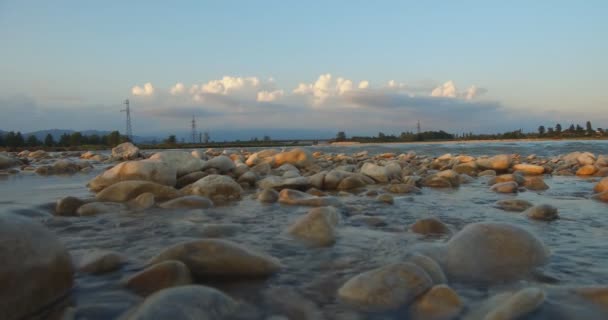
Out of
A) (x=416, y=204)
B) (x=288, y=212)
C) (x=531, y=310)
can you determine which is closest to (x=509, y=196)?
(x=416, y=204)

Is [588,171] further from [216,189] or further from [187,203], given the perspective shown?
[187,203]

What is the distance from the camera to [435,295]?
2365 mm

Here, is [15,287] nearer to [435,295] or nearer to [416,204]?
Result: [435,295]

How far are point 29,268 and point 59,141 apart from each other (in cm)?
6560

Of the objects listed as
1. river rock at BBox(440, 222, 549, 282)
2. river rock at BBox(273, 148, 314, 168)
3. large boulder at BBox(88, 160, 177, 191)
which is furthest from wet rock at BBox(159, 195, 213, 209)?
river rock at BBox(273, 148, 314, 168)

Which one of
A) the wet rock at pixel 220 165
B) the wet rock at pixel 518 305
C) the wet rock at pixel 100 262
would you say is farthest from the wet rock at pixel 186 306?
the wet rock at pixel 220 165

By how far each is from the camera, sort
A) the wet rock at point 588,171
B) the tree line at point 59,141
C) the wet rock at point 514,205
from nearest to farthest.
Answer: the wet rock at point 514,205 → the wet rock at point 588,171 → the tree line at point 59,141

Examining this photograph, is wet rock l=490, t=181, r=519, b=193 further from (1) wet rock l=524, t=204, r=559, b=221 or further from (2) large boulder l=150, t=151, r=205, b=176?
(2) large boulder l=150, t=151, r=205, b=176

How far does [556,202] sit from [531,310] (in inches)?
201

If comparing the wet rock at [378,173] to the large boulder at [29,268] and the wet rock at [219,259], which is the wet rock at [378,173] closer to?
the wet rock at [219,259]

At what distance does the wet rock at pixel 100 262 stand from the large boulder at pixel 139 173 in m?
5.16

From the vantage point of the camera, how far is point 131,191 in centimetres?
671

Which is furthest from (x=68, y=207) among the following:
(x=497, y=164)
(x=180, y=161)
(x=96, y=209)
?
(x=497, y=164)

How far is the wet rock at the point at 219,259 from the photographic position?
113 inches
